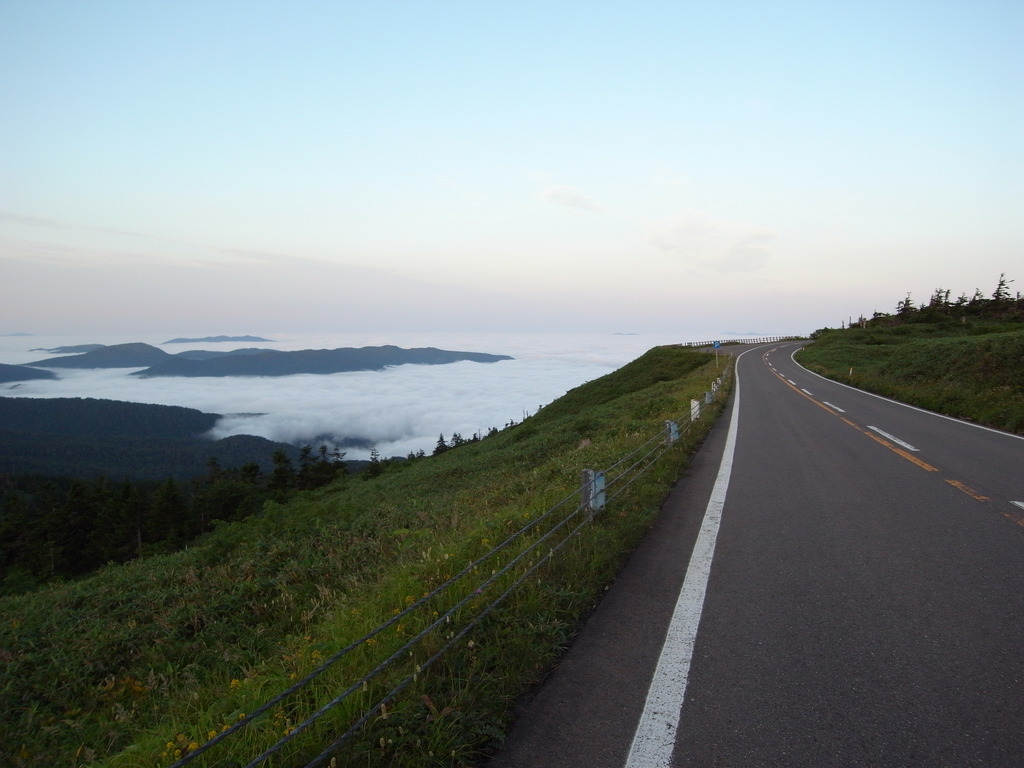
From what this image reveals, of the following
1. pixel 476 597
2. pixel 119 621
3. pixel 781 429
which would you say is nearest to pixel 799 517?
pixel 476 597

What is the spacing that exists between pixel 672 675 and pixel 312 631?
3.97m

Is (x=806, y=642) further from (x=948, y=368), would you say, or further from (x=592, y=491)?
(x=948, y=368)

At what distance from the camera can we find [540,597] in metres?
4.24

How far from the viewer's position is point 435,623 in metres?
3.43

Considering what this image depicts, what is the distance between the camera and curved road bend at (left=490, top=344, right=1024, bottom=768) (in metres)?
2.66

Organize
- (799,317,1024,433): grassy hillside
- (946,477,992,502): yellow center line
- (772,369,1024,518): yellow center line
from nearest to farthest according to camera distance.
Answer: (772,369,1024,518): yellow center line, (946,477,992,502): yellow center line, (799,317,1024,433): grassy hillside

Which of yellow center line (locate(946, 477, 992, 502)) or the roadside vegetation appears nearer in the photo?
yellow center line (locate(946, 477, 992, 502))

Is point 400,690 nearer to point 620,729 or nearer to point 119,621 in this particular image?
point 620,729

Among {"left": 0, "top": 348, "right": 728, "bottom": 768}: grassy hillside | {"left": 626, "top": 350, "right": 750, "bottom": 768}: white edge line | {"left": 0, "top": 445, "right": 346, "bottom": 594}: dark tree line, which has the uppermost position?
{"left": 626, "top": 350, "right": 750, "bottom": 768}: white edge line

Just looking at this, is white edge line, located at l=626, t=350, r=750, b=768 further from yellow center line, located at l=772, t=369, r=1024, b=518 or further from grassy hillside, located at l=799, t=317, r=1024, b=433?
grassy hillside, located at l=799, t=317, r=1024, b=433

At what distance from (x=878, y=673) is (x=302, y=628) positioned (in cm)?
580

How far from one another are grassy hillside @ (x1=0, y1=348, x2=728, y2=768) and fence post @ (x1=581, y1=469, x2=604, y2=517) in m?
0.16

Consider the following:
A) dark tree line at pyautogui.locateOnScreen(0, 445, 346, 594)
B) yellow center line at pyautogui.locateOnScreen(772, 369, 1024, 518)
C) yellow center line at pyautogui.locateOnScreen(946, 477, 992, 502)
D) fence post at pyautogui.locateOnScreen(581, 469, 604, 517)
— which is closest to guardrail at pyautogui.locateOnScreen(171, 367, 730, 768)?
fence post at pyautogui.locateOnScreen(581, 469, 604, 517)

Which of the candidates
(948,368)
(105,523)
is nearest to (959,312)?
(948,368)
